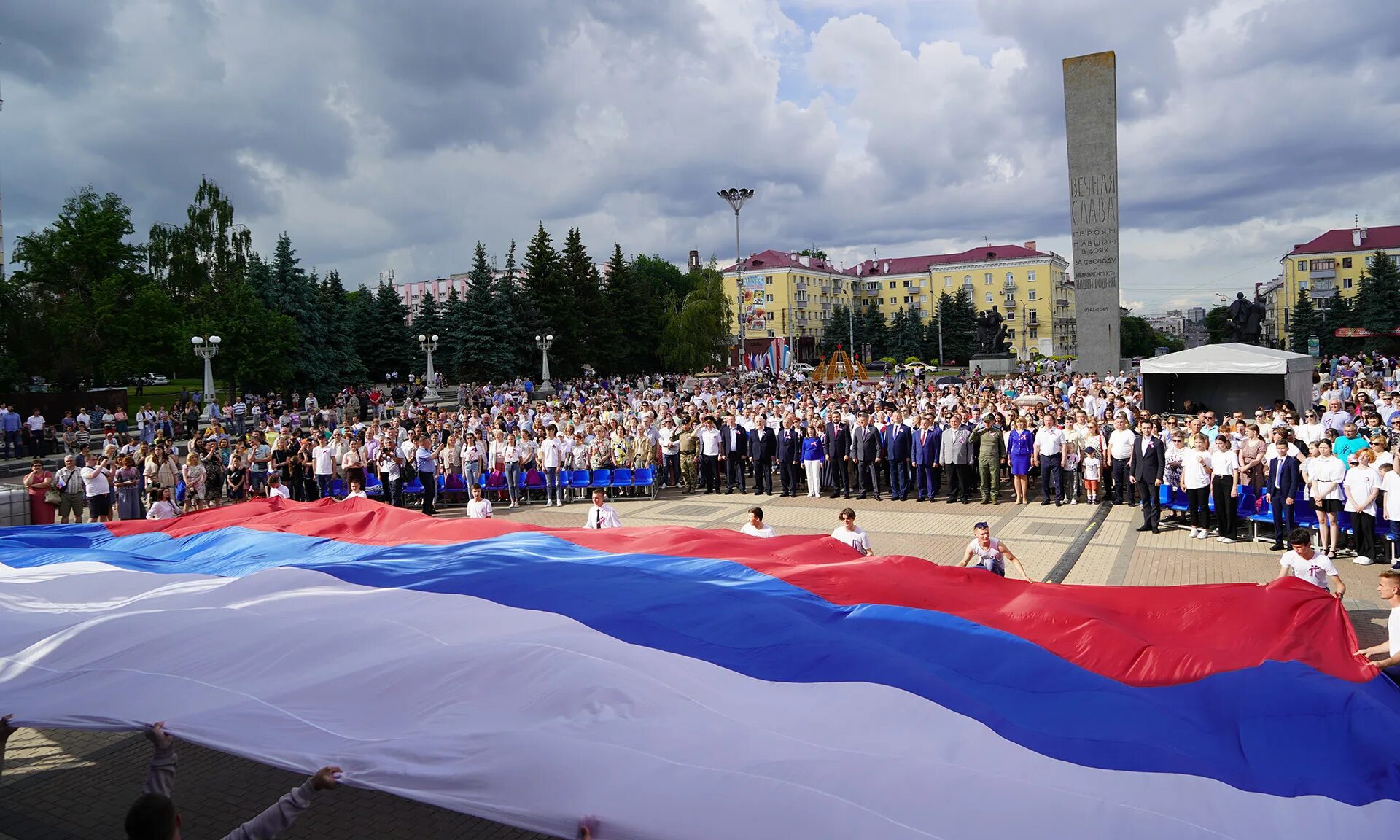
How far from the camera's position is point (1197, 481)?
14562 mm

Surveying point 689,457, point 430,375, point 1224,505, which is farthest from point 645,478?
point 430,375

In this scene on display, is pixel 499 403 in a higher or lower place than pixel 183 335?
lower

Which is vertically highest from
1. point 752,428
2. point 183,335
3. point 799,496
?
point 183,335

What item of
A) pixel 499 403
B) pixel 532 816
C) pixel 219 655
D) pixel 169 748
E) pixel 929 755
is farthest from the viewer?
pixel 499 403

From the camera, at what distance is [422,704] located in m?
5.20

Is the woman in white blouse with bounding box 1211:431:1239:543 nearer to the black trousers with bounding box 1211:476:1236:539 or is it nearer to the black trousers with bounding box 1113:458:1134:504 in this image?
the black trousers with bounding box 1211:476:1236:539

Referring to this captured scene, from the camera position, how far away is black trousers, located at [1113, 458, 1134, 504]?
16.9 m

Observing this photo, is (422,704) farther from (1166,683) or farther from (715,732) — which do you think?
(1166,683)

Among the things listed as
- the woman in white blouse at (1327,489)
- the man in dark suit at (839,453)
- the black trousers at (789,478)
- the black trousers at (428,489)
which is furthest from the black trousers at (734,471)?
the woman in white blouse at (1327,489)

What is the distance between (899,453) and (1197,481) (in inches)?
244

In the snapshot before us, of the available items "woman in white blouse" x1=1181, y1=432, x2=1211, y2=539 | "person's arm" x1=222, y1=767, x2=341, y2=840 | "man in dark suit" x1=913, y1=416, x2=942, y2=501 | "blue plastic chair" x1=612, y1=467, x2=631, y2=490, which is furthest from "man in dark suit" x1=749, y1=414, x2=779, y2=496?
"person's arm" x1=222, y1=767, x2=341, y2=840

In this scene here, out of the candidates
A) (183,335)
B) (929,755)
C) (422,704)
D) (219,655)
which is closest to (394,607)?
(219,655)

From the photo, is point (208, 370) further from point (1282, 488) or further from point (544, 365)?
point (1282, 488)

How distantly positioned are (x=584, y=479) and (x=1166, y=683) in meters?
16.2
